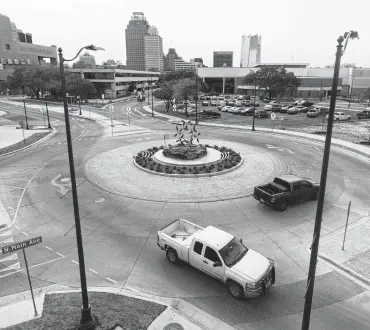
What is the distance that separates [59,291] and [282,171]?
17687 millimetres

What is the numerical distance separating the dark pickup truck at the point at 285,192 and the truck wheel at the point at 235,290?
6936 millimetres

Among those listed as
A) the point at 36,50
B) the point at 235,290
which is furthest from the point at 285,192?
the point at 36,50

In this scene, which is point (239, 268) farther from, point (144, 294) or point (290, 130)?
point (290, 130)

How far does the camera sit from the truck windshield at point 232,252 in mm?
10391

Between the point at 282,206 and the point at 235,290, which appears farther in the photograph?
the point at 282,206

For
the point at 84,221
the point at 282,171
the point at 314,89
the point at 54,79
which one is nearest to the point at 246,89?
the point at 314,89

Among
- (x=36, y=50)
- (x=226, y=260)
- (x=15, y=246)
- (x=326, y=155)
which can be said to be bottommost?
(x=226, y=260)

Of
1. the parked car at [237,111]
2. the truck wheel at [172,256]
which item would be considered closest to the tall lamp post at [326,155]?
the truck wheel at [172,256]

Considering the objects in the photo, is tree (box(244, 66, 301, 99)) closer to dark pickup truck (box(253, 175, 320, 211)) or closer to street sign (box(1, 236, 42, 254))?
dark pickup truck (box(253, 175, 320, 211))

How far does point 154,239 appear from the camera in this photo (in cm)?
1377

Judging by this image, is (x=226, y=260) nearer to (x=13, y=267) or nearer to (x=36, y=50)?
(x=13, y=267)

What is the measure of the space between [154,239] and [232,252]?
4339 millimetres

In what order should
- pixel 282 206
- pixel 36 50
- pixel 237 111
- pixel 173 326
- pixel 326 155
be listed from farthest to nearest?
pixel 36 50 → pixel 237 111 → pixel 282 206 → pixel 173 326 → pixel 326 155

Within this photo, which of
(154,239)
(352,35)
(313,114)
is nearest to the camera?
(352,35)
